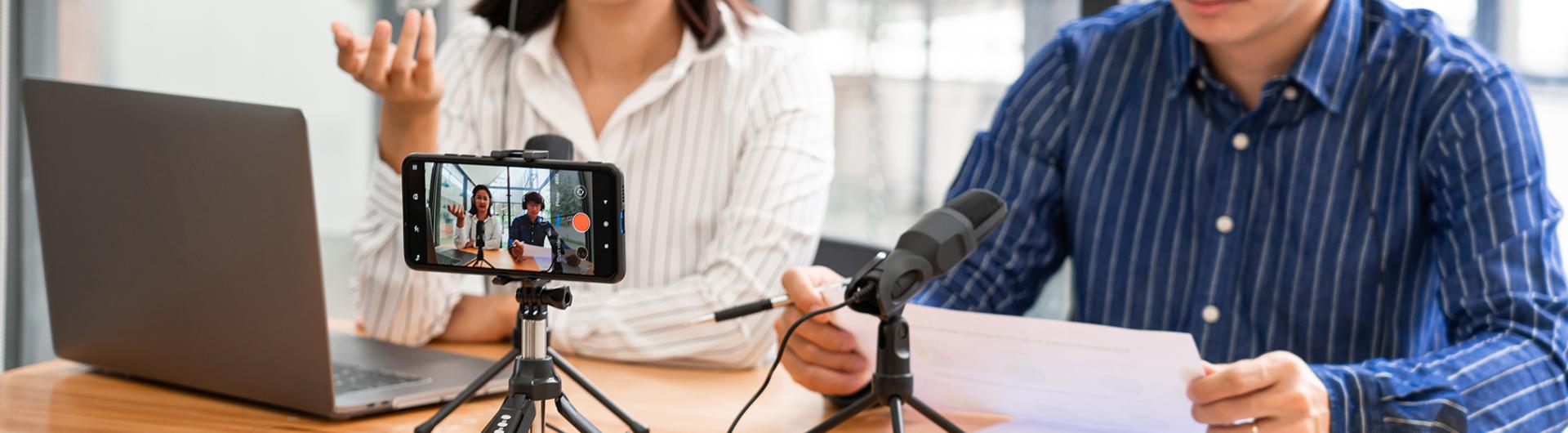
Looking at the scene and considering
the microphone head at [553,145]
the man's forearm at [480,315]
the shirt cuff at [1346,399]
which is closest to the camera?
the microphone head at [553,145]

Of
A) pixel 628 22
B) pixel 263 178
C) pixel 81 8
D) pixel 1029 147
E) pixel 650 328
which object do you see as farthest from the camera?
pixel 81 8

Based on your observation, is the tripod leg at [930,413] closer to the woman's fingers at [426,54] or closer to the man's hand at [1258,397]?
the man's hand at [1258,397]

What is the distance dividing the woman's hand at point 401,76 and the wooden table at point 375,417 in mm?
332

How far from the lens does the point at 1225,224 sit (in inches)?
59.2

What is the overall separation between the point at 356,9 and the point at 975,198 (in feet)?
9.52

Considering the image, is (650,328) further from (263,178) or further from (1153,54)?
(1153,54)

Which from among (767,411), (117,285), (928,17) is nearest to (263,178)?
(117,285)

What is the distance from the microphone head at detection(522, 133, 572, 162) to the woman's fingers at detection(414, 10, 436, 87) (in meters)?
0.37

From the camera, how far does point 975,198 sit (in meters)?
0.96

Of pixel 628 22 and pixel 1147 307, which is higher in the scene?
pixel 628 22

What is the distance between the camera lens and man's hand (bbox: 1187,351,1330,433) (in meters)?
1.05

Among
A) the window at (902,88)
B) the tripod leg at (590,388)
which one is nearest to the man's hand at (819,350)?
the tripod leg at (590,388)

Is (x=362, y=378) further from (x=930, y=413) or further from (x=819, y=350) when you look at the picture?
(x=930, y=413)

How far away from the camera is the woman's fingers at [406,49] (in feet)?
4.22
